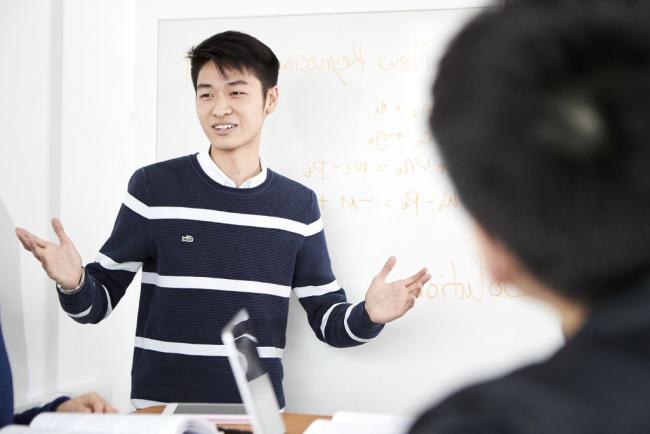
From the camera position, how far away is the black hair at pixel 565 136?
1.22 ft

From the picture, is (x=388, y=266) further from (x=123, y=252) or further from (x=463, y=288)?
(x=123, y=252)

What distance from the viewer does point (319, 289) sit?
5.98 feet

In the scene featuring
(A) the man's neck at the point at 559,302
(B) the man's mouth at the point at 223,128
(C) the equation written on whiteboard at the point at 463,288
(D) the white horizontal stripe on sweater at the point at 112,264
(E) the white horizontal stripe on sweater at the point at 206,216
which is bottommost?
(C) the equation written on whiteboard at the point at 463,288

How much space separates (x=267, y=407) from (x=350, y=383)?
2.91 ft

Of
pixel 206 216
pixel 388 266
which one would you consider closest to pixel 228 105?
pixel 206 216

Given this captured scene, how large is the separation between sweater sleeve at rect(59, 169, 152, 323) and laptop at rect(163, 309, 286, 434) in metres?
0.46

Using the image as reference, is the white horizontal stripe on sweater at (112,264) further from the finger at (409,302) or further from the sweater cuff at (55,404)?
the finger at (409,302)

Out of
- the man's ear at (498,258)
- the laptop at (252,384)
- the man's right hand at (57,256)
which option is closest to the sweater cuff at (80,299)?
the man's right hand at (57,256)

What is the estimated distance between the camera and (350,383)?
199cm

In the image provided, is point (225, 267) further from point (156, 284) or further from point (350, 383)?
Result: point (350, 383)

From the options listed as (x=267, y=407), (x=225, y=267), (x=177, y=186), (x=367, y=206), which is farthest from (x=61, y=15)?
(x=267, y=407)

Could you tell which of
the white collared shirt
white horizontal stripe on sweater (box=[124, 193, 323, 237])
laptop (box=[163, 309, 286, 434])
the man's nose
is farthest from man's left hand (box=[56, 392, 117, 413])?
the man's nose

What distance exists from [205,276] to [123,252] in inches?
8.9

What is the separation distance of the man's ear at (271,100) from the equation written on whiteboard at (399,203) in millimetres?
320
